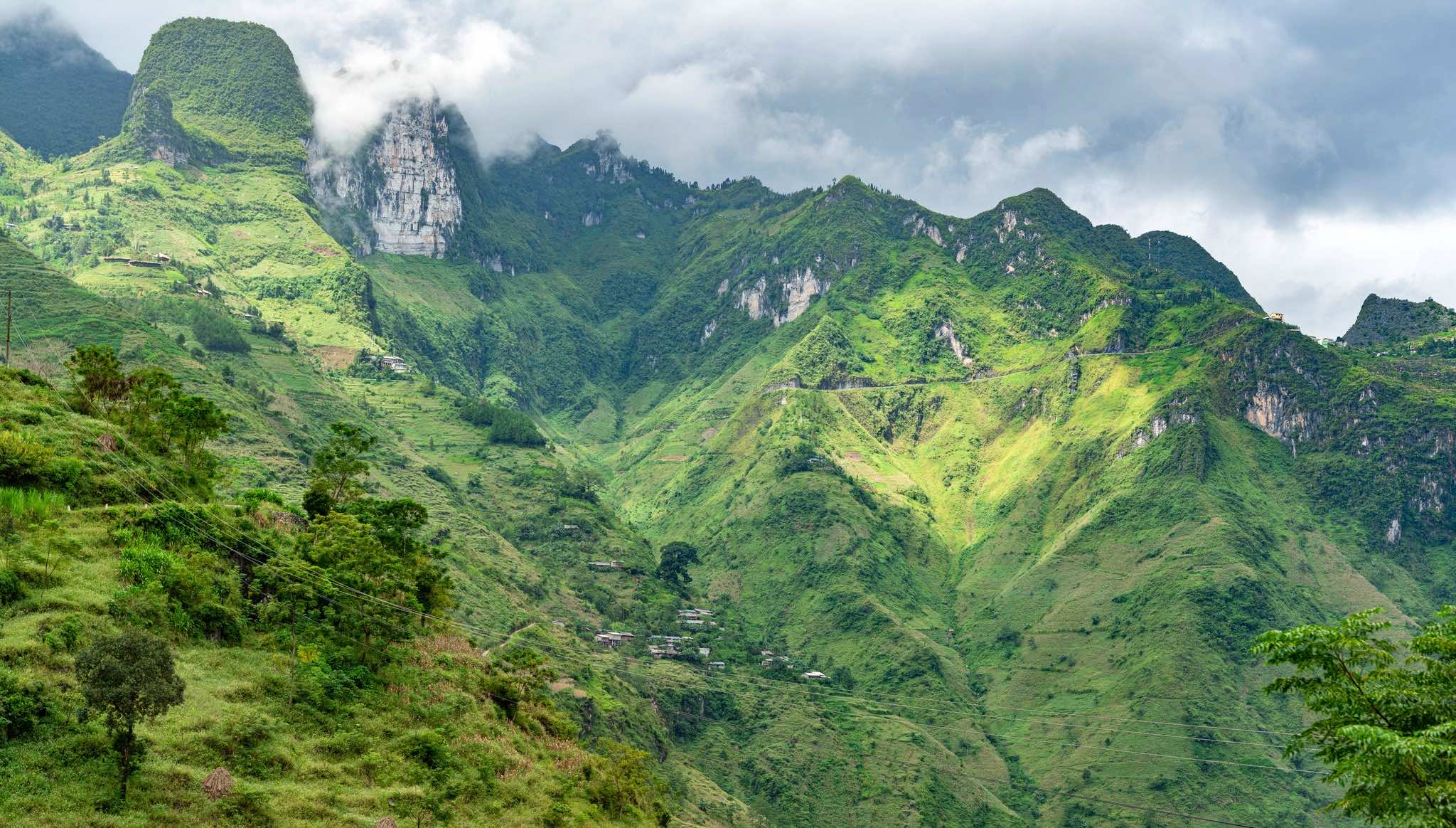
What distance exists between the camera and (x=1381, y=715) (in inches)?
1062

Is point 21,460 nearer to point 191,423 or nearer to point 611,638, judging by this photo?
point 191,423

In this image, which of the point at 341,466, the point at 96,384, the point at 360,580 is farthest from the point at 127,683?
the point at 96,384

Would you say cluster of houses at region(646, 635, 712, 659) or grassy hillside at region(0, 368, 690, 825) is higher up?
grassy hillside at region(0, 368, 690, 825)

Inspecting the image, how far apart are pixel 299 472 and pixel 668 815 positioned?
6425 centimetres

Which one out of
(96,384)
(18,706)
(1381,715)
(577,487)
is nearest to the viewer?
(1381,715)

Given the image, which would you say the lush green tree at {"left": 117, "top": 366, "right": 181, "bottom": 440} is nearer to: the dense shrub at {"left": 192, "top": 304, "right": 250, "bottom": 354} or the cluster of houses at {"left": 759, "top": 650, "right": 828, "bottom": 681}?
the cluster of houses at {"left": 759, "top": 650, "right": 828, "bottom": 681}

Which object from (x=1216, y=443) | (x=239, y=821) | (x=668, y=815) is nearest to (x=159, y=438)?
(x=239, y=821)

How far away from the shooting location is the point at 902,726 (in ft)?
430

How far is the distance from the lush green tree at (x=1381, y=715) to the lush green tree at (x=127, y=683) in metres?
30.6

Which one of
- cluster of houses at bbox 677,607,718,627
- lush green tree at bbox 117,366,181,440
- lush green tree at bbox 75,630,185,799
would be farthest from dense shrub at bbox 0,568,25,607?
cluster of houses at bbox 677,607,718,627

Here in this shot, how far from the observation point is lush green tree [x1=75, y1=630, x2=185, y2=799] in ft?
105

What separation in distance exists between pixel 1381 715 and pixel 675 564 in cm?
13414

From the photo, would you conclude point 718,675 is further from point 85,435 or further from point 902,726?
point 85,435

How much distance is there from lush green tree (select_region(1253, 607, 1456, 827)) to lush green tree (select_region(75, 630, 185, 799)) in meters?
30.6
